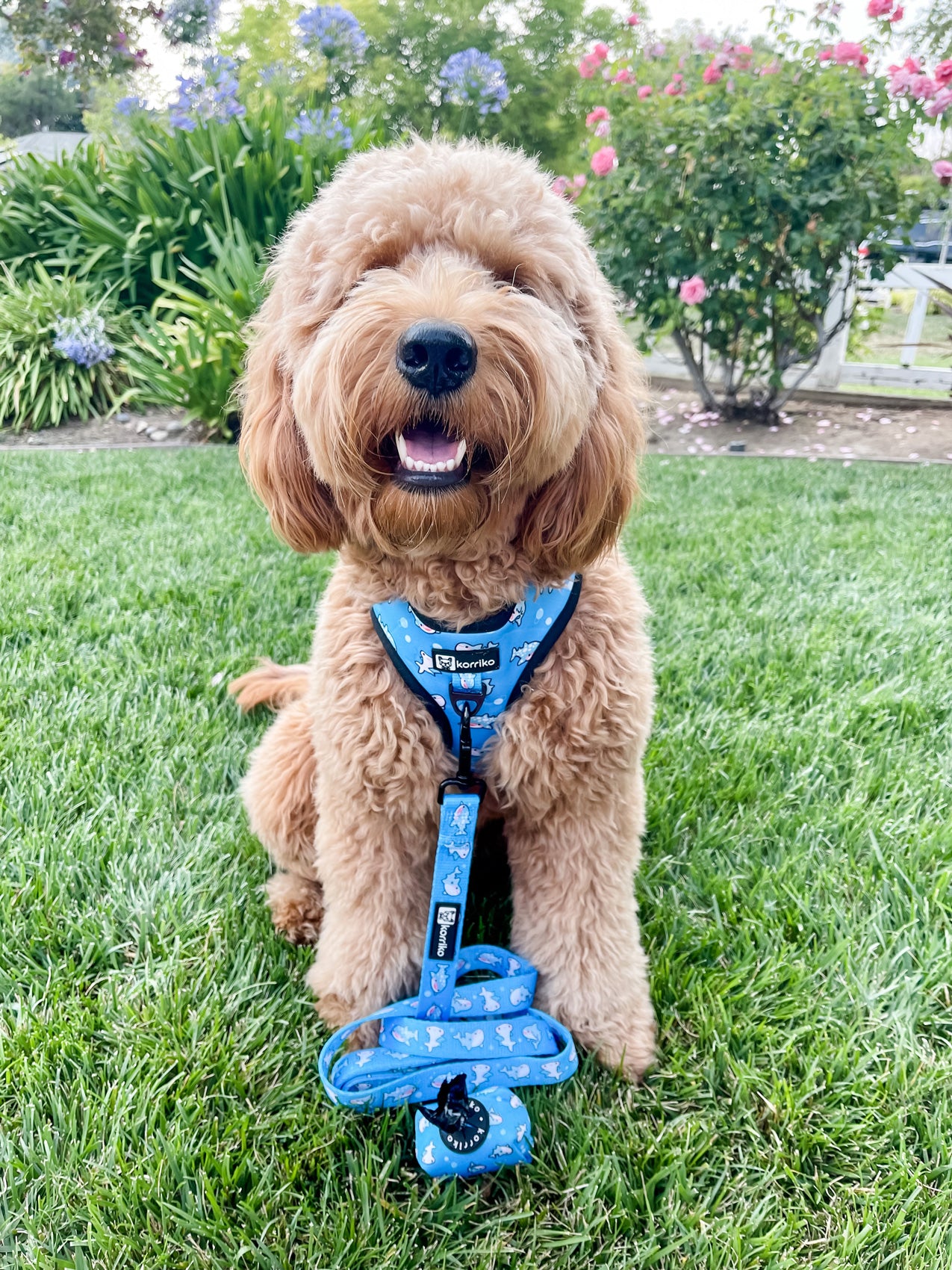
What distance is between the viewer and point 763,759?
2.56m

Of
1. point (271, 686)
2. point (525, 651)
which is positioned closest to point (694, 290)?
point (271, 686)

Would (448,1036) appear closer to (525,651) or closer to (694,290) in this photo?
(525,651)

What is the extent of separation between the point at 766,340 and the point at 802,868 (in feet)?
19.6

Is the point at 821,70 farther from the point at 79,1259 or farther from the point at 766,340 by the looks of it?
the point at 79,1259

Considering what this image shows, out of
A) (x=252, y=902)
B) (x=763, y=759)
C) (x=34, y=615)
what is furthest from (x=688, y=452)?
(x=252, y=902)

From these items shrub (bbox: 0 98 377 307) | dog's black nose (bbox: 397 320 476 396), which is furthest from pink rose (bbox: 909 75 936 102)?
dog's black nose (bbox: 397 320 476 396)

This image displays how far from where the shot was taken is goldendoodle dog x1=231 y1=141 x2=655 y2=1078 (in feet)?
4.57

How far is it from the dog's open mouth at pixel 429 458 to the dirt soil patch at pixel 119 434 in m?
5.48

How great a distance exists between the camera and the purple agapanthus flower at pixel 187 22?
12703 millimetres

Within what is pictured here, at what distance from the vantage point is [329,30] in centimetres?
828

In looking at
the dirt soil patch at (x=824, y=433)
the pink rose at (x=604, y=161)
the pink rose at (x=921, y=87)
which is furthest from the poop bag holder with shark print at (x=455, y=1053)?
the pink rose at (x=921, y=87)

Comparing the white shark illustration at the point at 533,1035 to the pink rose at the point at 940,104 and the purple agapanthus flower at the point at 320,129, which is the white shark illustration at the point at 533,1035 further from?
the purple agapanthus flower at the point at 320,129

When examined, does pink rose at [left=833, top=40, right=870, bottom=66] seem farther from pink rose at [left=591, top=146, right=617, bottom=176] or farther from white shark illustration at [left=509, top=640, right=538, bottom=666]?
white shark illustration at [left=509, top=640, right=538, bottom=666]

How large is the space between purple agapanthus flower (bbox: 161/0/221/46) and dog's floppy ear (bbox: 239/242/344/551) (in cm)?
1455
